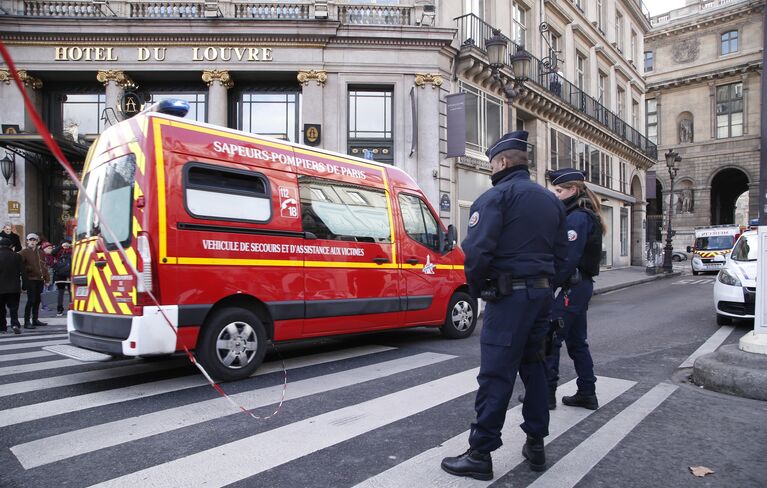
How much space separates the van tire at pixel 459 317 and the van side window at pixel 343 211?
1.62 m

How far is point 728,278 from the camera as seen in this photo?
28.1ft

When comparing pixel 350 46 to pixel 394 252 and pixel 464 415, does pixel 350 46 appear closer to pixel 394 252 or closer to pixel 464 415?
pixel 394 252

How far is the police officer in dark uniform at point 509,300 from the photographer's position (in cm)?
283

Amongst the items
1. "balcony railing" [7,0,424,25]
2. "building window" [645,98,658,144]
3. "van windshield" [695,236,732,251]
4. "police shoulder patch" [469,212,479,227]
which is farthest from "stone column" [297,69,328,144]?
"building window" [645,98,658,144]

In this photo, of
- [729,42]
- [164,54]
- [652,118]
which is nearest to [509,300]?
[164,54]

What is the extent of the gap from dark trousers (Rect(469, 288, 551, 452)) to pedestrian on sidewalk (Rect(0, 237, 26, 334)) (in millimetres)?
8963

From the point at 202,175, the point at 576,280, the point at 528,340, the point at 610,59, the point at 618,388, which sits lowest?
the point at 618,388

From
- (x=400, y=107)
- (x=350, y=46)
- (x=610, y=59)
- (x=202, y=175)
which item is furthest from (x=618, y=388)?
(x=610, y=59)

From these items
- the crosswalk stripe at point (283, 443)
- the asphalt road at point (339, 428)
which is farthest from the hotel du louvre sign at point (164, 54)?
the crosswalk stripe at point (283, 443)

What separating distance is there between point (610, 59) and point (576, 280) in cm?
3086

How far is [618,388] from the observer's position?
4730 millimetres

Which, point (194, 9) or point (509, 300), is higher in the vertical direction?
point (194, 9)

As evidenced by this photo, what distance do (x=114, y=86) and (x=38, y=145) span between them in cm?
272

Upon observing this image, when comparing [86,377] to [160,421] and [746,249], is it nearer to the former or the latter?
[160,421]
